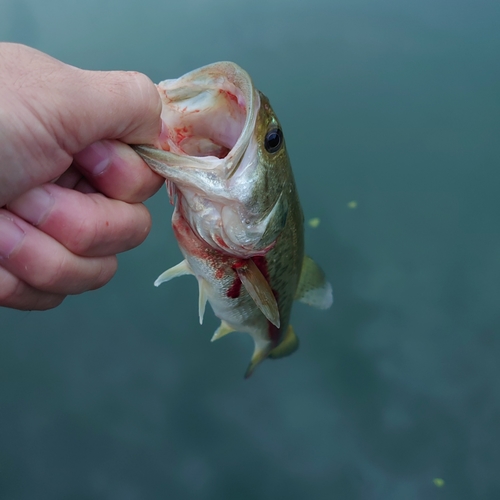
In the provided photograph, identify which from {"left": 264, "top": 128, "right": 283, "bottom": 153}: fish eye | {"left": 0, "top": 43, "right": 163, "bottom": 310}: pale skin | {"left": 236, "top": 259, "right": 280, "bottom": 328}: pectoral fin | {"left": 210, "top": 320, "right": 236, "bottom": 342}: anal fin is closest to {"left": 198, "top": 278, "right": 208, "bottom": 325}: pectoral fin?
{"left": 236, "top": 259, "right": 280, "bottom": 328}: pectoral fin

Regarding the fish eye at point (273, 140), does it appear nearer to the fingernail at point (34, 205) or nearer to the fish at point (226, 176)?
the fish at point (226, 176)

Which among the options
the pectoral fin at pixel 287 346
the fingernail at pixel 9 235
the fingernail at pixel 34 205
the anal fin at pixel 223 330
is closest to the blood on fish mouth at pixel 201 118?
the fingernail at pixel 34 205

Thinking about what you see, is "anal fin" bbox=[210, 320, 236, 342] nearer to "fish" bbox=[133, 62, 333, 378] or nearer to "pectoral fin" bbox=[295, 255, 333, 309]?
"pectoral fin" bbox=[295, 255, 333, 309]

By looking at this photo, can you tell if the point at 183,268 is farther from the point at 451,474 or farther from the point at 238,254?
the point at 451,474

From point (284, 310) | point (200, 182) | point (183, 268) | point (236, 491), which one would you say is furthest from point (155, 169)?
point (236, 491)

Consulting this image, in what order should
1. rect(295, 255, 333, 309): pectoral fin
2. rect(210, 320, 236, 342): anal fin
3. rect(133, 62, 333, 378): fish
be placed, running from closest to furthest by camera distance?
1. rect(133, 62, 333, 378): fish
2. rect(295, 255, 333, 309): pectoral fin
3. rect(210, 320, 236, 342): anal fin
